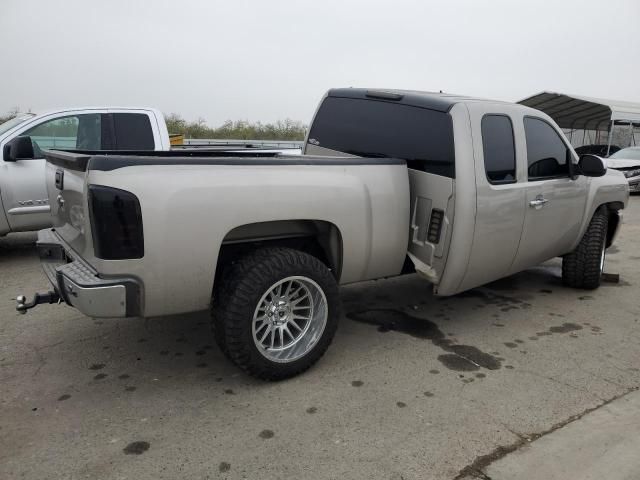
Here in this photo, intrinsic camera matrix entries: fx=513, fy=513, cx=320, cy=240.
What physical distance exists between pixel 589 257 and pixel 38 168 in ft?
21.7

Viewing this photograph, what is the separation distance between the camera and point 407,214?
3756mm

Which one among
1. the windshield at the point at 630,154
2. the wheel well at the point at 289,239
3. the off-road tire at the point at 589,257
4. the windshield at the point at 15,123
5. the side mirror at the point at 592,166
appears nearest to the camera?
the wheel well at the point at 289,239

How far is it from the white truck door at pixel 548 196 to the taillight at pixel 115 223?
311cm

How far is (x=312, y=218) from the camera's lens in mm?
3287

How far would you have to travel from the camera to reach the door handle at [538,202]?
14.1 feet

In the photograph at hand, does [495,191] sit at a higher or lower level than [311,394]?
higher

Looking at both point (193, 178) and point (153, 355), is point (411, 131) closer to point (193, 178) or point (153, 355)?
point (193, 178)

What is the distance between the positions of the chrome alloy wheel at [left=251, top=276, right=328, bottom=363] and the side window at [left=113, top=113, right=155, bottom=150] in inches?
178

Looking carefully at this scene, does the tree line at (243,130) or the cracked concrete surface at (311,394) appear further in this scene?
the tree line at (243,130)

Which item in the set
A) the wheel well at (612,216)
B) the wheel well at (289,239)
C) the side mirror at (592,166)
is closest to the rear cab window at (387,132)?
the wheel well at (289,239)

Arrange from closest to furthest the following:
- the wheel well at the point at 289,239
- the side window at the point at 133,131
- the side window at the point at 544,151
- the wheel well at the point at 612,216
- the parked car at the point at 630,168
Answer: the wheel well at the point at 289,239, the side window at the point at 544,151, the wheel well at the point at 612,216, the side window at the point at 133,131, the parked car at the point at 630,168

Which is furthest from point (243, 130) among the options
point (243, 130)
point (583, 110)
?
point (583, 110)

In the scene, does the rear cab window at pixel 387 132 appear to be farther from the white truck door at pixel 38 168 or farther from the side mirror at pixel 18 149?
the side mirror at pixel 18 149

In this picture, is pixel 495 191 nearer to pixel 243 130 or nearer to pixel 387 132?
pixel 387 132
